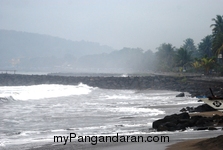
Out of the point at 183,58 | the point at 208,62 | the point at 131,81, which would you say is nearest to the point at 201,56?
the point at 183,58

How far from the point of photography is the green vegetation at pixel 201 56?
176ft

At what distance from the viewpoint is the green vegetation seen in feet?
176

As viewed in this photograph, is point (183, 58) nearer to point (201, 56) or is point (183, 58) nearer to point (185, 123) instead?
point (201, 56)

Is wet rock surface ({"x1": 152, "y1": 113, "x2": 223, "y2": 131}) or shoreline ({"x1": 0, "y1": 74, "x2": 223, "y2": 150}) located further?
shoreline ({"x1": 0, "y1": 74, "x2": 223, "y2": 150})

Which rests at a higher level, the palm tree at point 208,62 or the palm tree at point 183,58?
the palm tree at point 183,58

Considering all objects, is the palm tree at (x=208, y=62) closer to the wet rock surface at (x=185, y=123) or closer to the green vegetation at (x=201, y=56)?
the green vegetation at (x=201, y=56)

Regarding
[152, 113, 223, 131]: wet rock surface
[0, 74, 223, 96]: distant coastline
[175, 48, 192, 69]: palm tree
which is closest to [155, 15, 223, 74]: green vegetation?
[175, 48, 192, 69]: palm tree

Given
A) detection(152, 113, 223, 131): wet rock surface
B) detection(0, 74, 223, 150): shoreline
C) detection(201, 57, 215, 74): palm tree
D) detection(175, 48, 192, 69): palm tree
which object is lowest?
detection(152, 113, 223, 131): wet rock surface

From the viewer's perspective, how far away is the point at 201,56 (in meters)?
74.3

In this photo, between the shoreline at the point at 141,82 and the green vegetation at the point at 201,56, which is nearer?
the shoreline at the point at 141,82

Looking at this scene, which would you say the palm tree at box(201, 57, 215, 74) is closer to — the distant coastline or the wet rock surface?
the distant coastline

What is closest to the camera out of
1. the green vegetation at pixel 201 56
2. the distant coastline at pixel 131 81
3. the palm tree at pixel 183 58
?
the distant coastline at pixel 131 81

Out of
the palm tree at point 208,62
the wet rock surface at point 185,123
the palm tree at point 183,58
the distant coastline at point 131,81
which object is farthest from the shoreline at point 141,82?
the wet rock surface at point 185,123

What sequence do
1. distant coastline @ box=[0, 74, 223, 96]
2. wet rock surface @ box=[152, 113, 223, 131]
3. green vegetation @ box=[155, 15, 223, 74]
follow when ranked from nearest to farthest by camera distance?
wet rock surface @ box=[152, 113, 223, 131]
distant coastline @ box=[0, 74, 223, 96]
green vegetation @ box=[155, 15, 223, 74]
